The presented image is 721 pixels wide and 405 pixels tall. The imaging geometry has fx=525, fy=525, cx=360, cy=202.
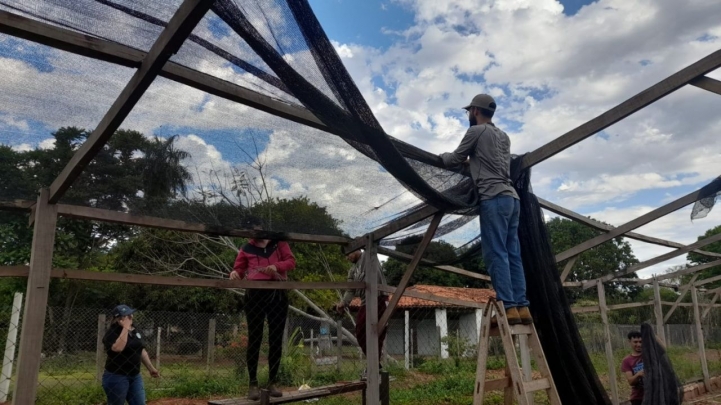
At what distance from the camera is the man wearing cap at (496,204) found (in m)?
3.11

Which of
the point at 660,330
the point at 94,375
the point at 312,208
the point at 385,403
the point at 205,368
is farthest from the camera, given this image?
the point at 205,368

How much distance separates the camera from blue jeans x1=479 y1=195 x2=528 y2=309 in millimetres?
3068

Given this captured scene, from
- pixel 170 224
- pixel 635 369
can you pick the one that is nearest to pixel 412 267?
pixel 170 224

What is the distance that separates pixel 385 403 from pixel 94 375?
5410mm

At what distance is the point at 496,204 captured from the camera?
3227 mm

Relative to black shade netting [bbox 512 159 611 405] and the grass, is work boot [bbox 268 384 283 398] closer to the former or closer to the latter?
the grass

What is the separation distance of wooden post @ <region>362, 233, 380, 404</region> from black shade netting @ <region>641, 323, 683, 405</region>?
291 centimetres

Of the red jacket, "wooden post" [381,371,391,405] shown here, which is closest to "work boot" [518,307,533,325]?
"wooden post" [381,371,391,405]

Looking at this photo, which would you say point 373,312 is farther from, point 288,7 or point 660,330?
point 660,330

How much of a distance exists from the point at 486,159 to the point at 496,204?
290 mm

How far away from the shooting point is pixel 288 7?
2.00 m

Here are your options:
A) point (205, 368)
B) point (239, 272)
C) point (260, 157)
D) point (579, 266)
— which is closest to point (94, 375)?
point (205, 368)

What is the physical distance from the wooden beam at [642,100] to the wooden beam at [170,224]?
1805 mm

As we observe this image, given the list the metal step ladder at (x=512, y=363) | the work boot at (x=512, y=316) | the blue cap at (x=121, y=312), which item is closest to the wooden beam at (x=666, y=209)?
the metal step ladder at (x=512, y=363)
